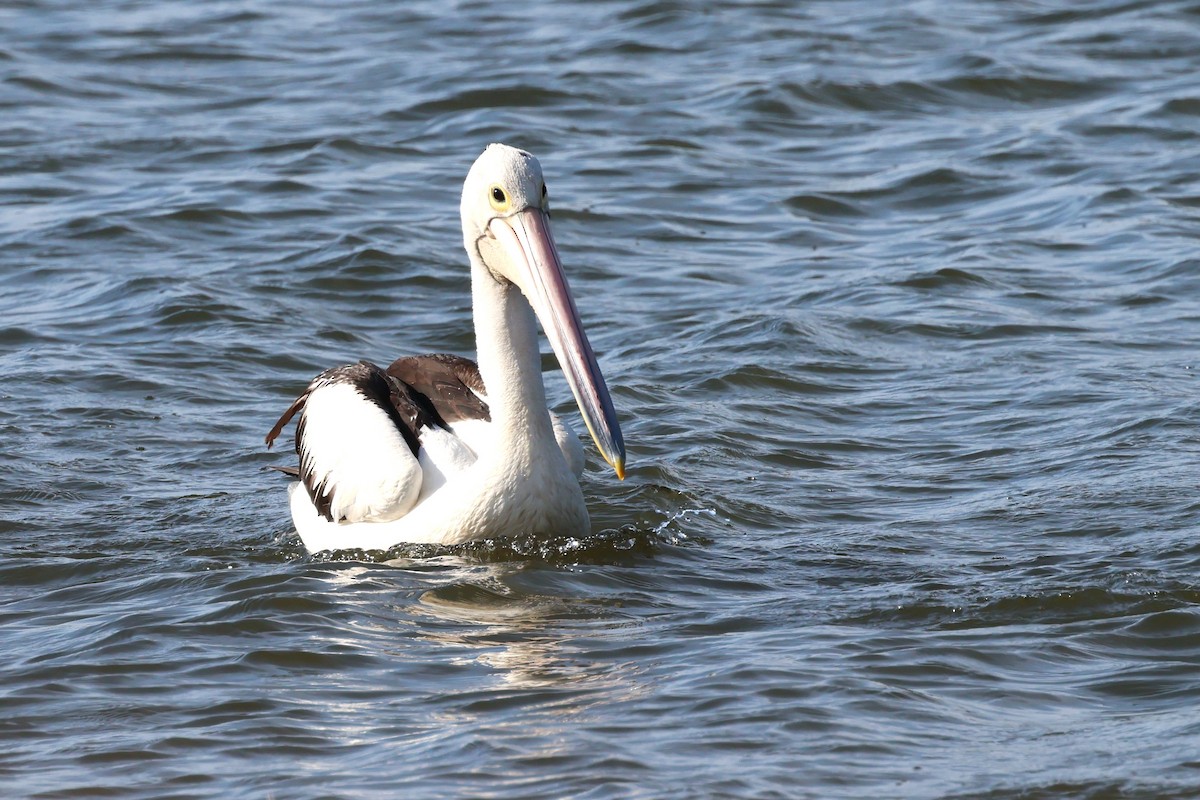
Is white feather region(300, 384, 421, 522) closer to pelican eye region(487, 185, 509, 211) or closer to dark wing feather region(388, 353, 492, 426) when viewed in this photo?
dark wing feather region(388, 353, 492, 426)

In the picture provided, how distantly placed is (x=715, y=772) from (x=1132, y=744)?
3.01 feet

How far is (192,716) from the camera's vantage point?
4059mm

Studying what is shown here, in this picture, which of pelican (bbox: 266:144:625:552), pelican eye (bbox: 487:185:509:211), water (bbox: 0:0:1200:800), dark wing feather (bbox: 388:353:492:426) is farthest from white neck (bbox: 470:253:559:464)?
dark wing feather (bbox: 388:353:492:426)

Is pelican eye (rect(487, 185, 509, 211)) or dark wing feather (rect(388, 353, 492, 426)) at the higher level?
pelican eye (rect(487, 185, 509, 211))

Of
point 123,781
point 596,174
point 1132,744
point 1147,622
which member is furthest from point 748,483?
point 596,174

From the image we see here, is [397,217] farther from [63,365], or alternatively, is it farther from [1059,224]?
[1059,224]

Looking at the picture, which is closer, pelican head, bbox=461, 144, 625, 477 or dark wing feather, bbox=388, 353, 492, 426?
pelican head, bbox=461, 144, 625, 477

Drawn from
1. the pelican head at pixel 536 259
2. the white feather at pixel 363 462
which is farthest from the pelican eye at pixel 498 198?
the white feather at pixel 363 462

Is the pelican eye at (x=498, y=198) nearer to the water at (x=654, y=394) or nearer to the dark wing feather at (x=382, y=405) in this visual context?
the dark wing feather at (x=382, y=405)

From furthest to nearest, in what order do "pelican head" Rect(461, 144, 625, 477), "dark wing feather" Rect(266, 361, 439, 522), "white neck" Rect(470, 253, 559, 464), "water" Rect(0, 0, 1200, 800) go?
"dark wing feather" Rect(266, 361, 439, 522), "white neck" Rect(470, 253, 559, 464), "pelican head" Rect(461, 144, 625, 477), "water" Rect(0, 0, 1200, 800)

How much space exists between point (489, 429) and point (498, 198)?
2.38 ft

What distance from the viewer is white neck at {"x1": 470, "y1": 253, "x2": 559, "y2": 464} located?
5.11 metres

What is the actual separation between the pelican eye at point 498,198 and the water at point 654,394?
1019 mm

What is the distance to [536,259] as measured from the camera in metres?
4.94
